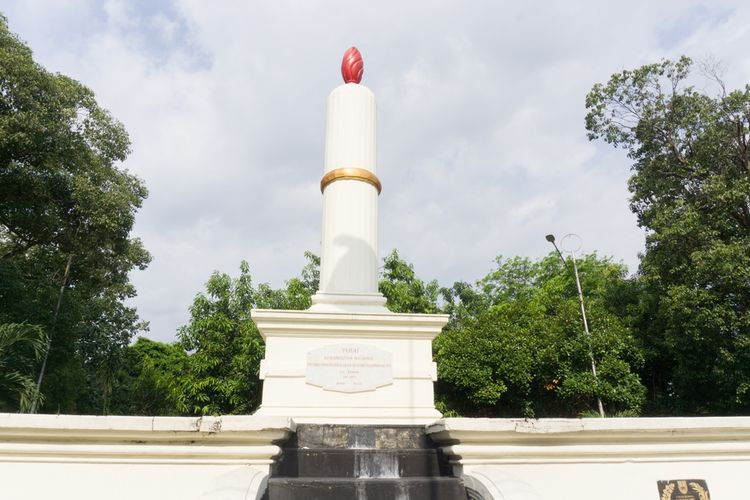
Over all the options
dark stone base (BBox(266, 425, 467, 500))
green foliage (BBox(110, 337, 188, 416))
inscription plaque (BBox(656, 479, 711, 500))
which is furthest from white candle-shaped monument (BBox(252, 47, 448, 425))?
green foliage (BBox(110, 337, 188, 416))

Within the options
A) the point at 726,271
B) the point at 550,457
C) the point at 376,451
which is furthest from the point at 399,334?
the point at 726,271

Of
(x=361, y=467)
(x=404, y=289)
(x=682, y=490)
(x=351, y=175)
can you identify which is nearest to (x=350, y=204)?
(x=351, y=175)

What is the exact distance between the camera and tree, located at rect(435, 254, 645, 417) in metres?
14.7

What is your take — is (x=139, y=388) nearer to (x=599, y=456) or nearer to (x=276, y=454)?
(x=276, y=454)

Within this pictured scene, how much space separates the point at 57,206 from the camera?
47.3ft

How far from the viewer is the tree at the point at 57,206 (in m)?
12.5

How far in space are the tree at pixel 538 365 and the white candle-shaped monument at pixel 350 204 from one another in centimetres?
957

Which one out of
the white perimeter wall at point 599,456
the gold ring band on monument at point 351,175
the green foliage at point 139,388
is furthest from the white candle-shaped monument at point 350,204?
the green foliage at point 139,388

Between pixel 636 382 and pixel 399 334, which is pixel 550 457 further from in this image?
pixel 636 382

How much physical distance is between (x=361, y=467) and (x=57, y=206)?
45.0 feet

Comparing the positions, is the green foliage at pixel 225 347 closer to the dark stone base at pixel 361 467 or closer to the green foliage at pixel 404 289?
the green foliage at pixel 404 289

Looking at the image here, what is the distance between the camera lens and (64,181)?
1403 centimetres

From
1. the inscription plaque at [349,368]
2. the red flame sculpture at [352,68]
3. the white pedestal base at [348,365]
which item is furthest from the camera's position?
the red flame sculpture at [352,68]

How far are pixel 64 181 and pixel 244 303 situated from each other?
647cm
